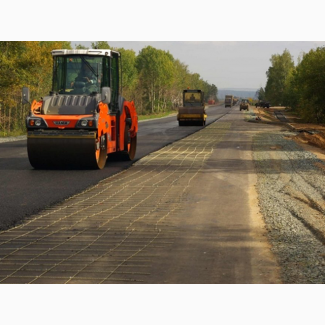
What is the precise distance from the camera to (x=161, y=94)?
114062 millimetres

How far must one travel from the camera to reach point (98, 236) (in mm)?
7742

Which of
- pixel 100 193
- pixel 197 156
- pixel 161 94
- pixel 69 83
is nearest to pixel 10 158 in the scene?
pixel 69 83

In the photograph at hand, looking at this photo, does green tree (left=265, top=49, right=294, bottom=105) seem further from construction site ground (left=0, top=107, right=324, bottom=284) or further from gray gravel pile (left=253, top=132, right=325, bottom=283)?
construction site ground (left=0, top=107, right=324, bottom=284)

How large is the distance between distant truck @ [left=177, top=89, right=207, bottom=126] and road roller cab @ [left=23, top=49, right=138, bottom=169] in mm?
26427

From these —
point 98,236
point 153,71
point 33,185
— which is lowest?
point 33,185

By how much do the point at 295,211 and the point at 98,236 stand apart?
3.46m

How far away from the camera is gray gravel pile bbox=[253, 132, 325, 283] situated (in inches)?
245

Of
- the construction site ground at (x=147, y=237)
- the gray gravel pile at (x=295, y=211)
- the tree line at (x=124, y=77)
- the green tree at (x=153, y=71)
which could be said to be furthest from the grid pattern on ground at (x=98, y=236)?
the green tree at (x=153, y=71)

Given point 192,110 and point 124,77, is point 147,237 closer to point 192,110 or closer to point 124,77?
point 192,110

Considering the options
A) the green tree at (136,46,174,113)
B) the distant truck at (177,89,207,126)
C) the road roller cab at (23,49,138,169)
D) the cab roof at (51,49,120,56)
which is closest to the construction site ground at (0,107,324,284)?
the road roller cab at (23,49,138,169)

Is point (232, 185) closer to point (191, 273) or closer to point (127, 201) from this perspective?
point (127, 201)

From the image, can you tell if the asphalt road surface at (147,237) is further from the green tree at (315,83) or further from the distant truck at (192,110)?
the green tree at (315,83)

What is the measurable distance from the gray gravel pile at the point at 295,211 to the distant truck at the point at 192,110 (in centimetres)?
2397

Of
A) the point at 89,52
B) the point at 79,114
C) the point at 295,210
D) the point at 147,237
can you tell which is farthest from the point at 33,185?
the point at 295,210
